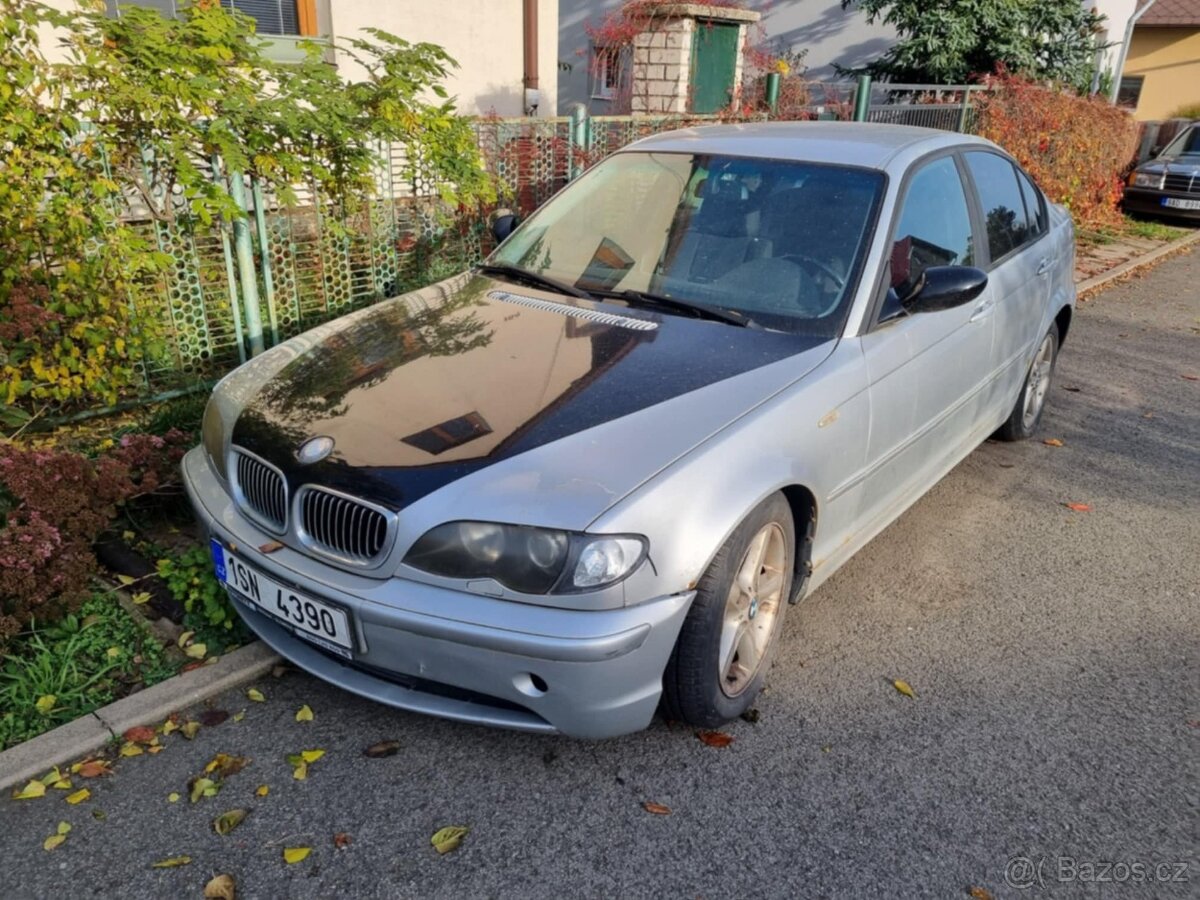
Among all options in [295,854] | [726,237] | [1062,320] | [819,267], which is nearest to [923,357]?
[819,267]

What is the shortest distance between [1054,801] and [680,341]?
1758 millimetres

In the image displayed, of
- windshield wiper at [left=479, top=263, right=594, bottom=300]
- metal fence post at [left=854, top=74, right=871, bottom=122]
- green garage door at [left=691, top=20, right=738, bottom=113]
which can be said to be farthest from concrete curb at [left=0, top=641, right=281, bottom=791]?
green garage door at [left=691, top=20, right=738, bottom=113]

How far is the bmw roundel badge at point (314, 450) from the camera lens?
2.64 metres

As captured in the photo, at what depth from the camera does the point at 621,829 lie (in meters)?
2.50

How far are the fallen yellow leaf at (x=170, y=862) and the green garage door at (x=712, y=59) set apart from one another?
11.0 meters

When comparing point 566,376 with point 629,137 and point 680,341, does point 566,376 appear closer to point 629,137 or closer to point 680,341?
point 680,341

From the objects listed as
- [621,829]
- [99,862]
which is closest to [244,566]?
[99,862]

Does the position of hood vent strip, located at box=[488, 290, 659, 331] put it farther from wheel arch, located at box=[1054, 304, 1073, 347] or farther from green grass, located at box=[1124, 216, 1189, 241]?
green grass, located at box=[1124, 216, 1189, 241]

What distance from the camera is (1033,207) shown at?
498 cm

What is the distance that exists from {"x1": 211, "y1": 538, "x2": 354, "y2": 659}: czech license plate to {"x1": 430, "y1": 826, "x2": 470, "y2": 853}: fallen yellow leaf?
542mm

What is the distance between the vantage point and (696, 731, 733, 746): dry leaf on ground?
112 inches

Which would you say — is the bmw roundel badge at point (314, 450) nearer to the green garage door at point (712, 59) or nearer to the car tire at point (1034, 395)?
the car tire at point (1034, 395)

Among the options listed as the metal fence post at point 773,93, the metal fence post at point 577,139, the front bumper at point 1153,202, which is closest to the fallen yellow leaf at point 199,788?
the metal fence post at point 577,139

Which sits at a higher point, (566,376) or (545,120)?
(545,120)
